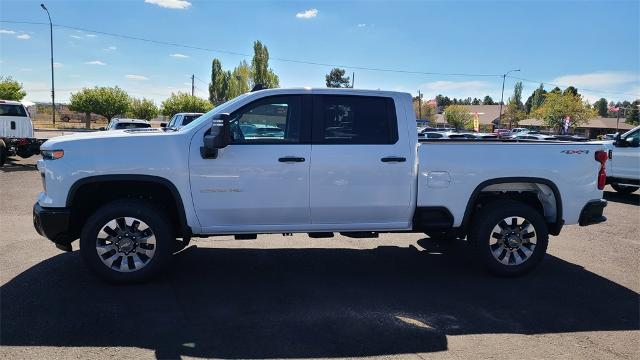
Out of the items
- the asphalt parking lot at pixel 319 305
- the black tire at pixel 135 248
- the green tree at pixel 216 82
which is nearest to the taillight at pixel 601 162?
the asphalt parking lot at pixel 319 305

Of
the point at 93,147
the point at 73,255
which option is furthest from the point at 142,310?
the point at 73,255

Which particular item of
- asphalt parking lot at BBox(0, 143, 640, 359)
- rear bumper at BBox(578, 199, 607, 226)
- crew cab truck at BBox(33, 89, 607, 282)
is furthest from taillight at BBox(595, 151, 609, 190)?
asphalt parking lot at BBox(0, 143, 640, 359)

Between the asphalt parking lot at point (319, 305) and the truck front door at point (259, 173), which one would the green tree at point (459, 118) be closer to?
the asphalt parking lot at point (319, 305)

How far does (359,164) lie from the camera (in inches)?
198

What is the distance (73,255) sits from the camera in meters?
5.85

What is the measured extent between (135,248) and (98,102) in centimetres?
5667

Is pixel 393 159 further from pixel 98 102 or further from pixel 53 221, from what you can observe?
pixel 98 102

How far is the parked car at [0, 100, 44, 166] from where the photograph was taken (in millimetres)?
15609

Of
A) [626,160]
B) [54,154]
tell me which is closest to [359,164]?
[54,154]

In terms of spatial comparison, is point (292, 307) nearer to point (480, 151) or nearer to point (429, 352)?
point (429, 352)

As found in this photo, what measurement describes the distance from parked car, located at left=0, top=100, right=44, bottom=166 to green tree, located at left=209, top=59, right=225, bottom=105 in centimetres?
7233

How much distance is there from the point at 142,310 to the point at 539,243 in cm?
430

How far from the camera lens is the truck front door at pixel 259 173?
483cm

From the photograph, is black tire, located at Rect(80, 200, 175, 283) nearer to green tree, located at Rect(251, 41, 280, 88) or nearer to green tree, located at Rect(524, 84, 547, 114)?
green tree, located at Rect(251, 41, 280, 88)
